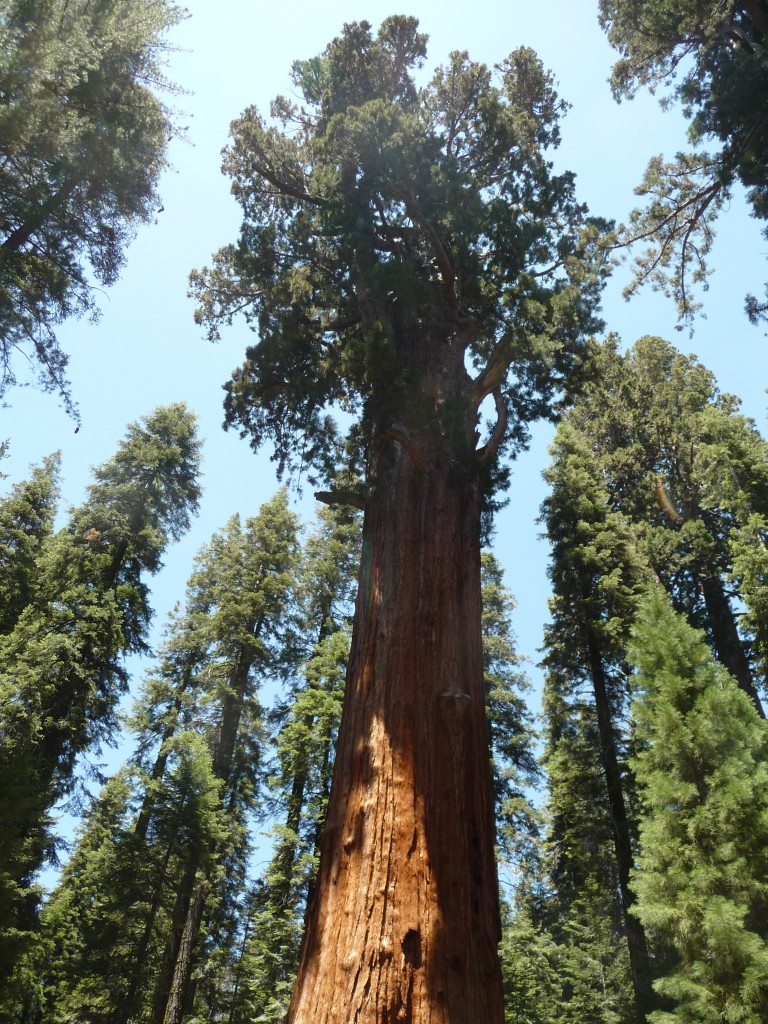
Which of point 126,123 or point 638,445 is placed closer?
point 126,123

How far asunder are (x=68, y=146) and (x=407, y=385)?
5.02 metres

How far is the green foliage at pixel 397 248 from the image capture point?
7.44 metres

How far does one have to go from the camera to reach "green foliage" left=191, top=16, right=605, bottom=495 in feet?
24.4

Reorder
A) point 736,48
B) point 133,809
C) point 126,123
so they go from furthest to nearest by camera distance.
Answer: point 133,809 < point 736,48 < point 126,123

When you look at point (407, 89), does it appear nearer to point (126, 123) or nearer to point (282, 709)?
point (126, 123)

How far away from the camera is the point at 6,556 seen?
1446 cm

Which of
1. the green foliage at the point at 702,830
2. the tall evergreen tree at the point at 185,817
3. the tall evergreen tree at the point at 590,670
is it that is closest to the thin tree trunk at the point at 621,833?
the tall evergreen tree at the point at 590,670

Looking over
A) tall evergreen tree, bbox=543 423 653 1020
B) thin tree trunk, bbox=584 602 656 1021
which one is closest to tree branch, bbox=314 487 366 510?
thin tree trunk, bbox=584 602 656 1021

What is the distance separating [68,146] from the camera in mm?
7535

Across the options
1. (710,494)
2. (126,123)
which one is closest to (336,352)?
(126,123)

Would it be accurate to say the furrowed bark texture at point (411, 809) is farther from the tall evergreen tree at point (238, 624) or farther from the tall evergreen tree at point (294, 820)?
the tall evergreen tree at point (238, 624)

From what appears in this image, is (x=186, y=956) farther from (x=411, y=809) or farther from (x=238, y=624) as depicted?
(x=411, y=809)

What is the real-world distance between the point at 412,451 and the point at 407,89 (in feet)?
22.6

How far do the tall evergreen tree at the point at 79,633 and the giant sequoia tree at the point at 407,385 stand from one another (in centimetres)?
584
